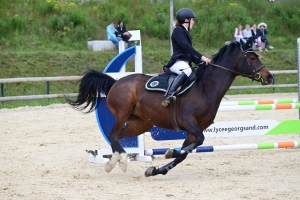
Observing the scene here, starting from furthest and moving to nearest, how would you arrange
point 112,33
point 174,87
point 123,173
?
point 112,33
point 123,173
point 174,87

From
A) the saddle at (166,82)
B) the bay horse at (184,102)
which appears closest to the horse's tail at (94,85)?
the bay horse at (184,102)

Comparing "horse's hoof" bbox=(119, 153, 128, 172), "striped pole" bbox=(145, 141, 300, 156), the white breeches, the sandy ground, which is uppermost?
the white breeches

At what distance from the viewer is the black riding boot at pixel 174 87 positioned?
781 cm

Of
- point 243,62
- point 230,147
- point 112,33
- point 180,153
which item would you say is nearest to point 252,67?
point 243,62

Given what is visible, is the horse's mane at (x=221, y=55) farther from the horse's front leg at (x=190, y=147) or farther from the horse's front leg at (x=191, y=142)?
the horse's front leg at (x=190, y=147)

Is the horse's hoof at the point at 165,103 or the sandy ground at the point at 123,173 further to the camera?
the horse's hoof at the point at 165,103

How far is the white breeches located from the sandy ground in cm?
144

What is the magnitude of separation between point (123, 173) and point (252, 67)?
7.82 feet

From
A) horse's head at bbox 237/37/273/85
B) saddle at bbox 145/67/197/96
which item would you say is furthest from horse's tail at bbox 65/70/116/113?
horse's head at bbox 237/37/273/85

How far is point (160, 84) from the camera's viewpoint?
8039mm

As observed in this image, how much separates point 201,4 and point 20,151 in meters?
21.7

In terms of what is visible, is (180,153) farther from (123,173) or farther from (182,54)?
(182,54)

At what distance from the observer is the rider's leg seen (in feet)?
25.6

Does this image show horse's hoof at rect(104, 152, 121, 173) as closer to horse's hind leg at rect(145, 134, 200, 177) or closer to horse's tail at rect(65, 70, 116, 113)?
horse's hind leg at rect(145, 134, 200, 177)
